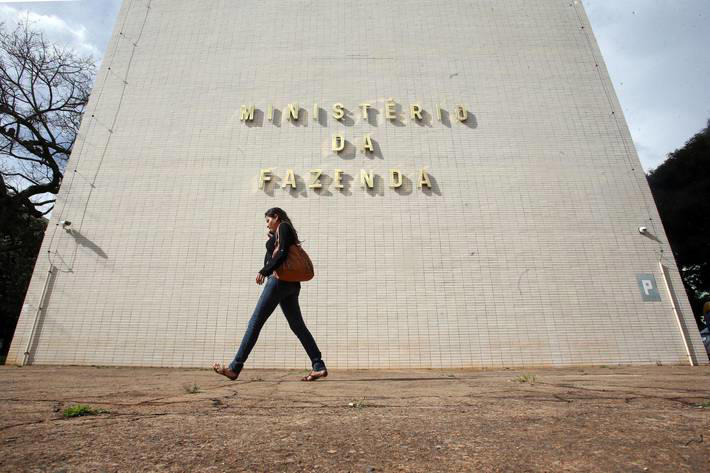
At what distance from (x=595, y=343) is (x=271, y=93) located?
32.3 ft

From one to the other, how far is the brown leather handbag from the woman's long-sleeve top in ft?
0.12

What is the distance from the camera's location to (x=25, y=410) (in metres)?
2.43

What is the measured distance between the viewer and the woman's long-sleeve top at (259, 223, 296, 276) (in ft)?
12.6

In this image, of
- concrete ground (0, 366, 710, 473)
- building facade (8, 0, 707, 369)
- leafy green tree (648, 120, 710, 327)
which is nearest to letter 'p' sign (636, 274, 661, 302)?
building facade (8, 0, 707, 369)

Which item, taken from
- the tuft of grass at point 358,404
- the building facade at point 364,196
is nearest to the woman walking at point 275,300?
the tuft of grass at point 358,404

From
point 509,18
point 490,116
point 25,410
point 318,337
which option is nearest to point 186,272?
point 318,337

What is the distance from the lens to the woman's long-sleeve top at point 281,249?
3.84 meters

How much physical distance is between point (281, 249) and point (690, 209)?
2189 centimetres

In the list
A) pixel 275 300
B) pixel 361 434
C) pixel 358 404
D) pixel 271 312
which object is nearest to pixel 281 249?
pixel 275 300

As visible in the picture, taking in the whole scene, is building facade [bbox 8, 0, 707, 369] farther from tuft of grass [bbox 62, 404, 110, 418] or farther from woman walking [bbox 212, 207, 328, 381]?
tuft of grass [bbox 62, 404, 110, 418]

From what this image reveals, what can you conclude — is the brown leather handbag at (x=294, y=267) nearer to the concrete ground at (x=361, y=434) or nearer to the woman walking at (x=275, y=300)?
the woman walking at (x=275, y=300)

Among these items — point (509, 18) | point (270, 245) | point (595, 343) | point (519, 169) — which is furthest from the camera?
point (509, 18)

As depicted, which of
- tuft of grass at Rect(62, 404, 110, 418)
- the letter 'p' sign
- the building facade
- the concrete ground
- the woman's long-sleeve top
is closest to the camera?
the concrete ground

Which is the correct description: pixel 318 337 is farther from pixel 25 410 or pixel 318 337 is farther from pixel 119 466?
pixel 119 466
